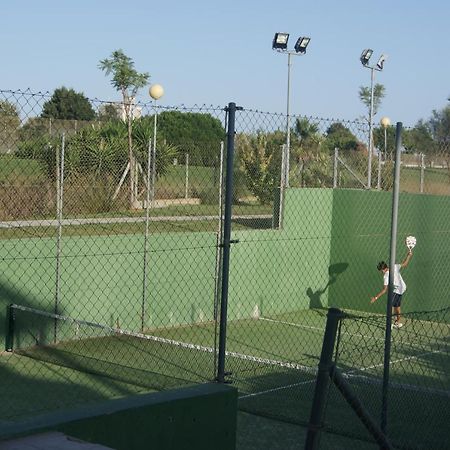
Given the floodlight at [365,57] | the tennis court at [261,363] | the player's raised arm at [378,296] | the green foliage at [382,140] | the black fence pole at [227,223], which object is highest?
the floodlight at [365,57]

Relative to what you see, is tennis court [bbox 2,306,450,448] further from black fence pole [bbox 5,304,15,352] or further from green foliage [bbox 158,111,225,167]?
green foliage [bbox 158,111,225,167]

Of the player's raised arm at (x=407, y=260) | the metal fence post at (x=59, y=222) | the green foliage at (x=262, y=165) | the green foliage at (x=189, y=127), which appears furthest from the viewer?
the green foliage at (x=189, y=127)

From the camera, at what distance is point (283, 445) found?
7824 millimetres

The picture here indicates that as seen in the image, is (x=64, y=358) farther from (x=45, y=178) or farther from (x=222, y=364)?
(x=222, y=364)

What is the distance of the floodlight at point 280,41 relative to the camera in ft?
61.3

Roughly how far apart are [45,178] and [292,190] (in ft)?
17.4

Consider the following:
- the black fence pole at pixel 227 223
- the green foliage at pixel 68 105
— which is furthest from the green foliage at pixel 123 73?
the black fence pole at pixel 227 223

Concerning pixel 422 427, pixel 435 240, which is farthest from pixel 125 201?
pixel 422 427

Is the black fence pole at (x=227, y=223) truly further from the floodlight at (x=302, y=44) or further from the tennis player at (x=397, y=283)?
the floodlight at (x=302, y=44)

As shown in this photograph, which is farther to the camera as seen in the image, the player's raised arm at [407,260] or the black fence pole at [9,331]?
the player's raised arm at [407,260]

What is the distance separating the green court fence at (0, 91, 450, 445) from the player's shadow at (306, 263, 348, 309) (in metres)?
0.02

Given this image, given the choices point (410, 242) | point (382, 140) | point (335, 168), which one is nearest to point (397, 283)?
point (410, 242)

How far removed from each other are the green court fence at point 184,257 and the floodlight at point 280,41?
1.85m

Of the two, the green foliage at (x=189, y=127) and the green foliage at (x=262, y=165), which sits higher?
the green foliage at (x=189, y=127)
